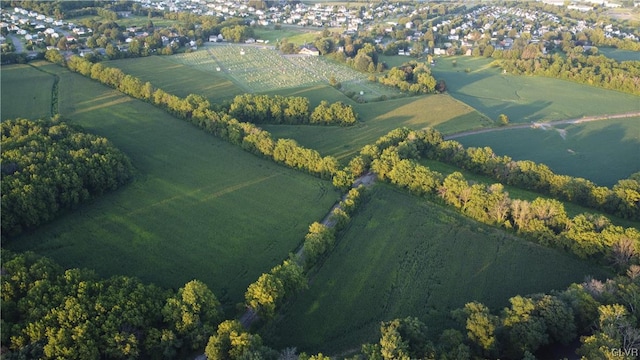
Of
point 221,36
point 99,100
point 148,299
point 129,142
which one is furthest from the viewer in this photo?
point 221,36

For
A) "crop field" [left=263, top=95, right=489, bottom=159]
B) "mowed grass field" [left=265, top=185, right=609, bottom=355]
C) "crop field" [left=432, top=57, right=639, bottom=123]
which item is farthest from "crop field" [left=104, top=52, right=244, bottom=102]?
"crop field" [left=432, top=57, right=639, bottom=123]

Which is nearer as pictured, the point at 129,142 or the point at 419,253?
the point at 419,253

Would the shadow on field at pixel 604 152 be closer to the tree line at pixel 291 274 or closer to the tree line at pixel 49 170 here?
the tree line at pixel 291 274

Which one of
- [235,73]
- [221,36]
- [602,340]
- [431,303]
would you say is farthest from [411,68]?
[602,340]

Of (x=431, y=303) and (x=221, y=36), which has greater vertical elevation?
(x=221, y=36)

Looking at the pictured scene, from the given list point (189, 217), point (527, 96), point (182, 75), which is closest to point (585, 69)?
point (527, 96)

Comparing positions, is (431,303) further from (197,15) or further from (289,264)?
(197,15)

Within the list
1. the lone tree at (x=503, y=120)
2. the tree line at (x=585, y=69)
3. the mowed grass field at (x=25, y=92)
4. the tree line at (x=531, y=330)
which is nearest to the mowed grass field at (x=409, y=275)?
the tree line at (x=531, y=330)

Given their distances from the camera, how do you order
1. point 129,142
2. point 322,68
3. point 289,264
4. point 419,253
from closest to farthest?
point 289,264
point 419,253
point 129,142
point 322,68
